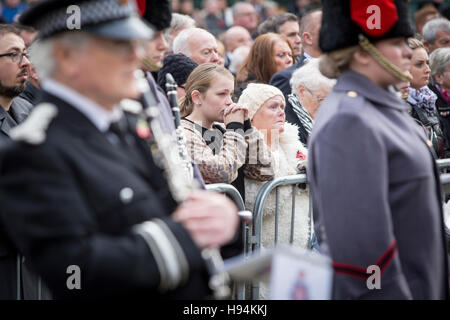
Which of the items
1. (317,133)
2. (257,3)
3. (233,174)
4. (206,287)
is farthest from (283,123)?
(257,3)

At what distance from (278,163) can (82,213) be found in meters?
3.14

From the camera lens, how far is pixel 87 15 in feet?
6.41

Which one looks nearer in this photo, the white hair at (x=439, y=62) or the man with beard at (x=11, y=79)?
the man with beard at (x=11, y=79)

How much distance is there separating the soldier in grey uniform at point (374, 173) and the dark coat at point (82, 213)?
2.65 feet

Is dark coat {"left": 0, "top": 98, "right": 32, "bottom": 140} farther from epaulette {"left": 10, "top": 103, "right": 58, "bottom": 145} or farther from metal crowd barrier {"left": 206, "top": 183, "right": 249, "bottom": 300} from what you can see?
epaulette {"left": 10, "top": 103, "right": 58, "bottom": 145}

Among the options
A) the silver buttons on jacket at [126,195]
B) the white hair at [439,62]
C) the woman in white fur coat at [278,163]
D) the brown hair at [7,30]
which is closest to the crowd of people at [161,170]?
the silver buttons on jacket at [126,195]

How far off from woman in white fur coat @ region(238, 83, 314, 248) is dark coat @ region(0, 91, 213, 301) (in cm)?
270

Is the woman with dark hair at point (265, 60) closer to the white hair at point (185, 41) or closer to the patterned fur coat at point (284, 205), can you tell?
the white hair at point (185, 41)

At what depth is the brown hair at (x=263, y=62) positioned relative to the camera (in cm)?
686

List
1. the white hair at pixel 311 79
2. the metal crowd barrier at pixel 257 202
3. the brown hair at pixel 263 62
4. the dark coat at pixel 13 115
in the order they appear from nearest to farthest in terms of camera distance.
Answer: the metal crowd barrier at pixel 257 202 → the dark coat at pixel 13 115 → the white hair at pixel 311 79 → the brown hair at pixel 263 62

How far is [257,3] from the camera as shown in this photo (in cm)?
1672

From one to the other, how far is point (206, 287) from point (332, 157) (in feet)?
2.64

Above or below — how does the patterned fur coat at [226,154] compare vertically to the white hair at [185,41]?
below

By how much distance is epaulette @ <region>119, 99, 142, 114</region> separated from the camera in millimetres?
2399
